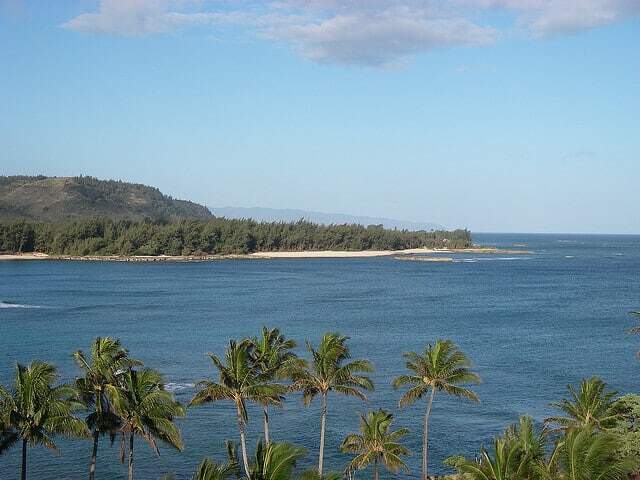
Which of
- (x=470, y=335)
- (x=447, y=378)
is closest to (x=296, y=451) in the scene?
(x=447, y=378)

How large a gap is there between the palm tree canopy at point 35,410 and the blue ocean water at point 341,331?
689 inches

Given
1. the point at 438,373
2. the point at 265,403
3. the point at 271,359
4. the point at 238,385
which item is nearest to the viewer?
the point at 238,385

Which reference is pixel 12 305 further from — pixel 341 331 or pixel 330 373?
pixel 330 373

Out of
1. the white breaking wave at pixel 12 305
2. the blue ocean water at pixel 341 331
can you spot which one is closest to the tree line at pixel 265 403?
the blue ocean water at pixel 341 331

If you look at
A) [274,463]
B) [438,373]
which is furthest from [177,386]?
[274,463]

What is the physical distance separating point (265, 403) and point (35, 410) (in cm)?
1094

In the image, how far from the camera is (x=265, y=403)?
3681cm

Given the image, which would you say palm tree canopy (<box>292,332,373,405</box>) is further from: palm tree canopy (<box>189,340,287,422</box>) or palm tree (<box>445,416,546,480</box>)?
palm tree (<box>445,416,546,480</box>)

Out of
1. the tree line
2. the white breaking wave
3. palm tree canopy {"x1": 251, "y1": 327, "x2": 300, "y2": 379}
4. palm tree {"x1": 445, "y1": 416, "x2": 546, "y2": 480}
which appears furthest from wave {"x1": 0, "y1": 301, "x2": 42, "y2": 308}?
palm tree {"x1": 445, "y1": 416, "x2": 546, "y2": 480}

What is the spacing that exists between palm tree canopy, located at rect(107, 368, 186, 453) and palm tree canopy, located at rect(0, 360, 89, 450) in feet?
6.89

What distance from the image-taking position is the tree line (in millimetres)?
24219

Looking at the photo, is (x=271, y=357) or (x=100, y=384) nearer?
(x=100, y=384)

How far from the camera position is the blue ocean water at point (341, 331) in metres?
54.4

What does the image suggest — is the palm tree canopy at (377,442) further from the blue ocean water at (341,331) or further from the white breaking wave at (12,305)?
the white breaking wave at (12,305)
